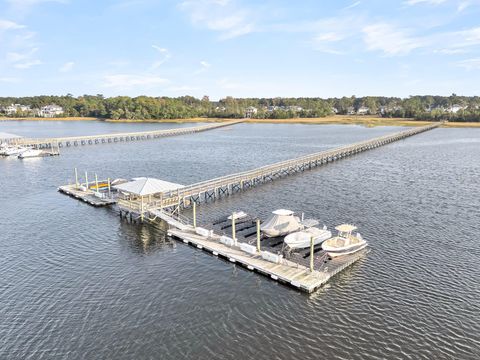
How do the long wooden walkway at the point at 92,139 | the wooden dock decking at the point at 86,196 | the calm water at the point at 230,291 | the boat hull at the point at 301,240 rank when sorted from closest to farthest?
the calm water at the point at 230,291 < the boat hull at the point at 301,240 < the wooden dock decking at the point at 86,196 < the long wooden walkway at the point at 92,139

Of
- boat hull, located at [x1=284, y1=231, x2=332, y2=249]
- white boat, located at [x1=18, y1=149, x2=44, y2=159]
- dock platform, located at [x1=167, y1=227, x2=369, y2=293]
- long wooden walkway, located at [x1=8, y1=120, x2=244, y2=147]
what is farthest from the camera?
long wooden walkway, located at [x1=8, y1=120, x2=244, y2=147]

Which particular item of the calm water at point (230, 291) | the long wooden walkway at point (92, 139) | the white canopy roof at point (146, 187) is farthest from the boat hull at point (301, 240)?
the long wooden walkway at point (92, 139)

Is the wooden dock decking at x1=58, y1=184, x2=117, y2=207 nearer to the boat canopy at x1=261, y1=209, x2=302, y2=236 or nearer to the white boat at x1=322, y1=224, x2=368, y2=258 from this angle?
the boat canopy at x1=261, y1=209, x2=302, y2=236

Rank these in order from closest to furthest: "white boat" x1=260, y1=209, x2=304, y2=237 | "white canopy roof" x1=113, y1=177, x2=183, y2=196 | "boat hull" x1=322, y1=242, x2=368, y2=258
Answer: "boat hull" x1=322, y1=242, x2=368, y2=258
"white boat" x1=260, y1=209, x2=304, y2=237
"white canopy roof" x1=113, y1=177, x2=183, y2=196

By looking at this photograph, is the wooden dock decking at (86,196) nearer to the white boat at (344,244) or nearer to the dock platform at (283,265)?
the dock platform at (283,265)

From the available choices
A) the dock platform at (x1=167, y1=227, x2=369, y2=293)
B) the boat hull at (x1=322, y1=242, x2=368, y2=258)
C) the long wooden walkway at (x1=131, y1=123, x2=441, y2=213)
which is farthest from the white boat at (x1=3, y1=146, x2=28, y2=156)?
the boat hull at (x1=322, y1=242, x2=368, y2=258)

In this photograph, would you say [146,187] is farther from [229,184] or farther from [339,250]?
[339,250]
